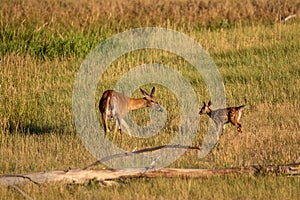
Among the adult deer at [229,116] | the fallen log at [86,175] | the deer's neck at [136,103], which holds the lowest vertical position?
the fallen log at [86,175]

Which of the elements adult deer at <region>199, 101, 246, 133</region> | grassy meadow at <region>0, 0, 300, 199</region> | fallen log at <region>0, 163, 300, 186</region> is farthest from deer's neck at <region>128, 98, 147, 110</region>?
fallen log at <region>0, 163, 300, 186</region>

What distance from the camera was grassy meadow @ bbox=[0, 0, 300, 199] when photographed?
7.95m

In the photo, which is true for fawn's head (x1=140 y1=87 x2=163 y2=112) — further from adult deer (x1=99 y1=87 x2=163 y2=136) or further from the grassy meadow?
the grassy meadow

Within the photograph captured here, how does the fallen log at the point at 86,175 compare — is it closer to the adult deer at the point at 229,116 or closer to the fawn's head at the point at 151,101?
the adult deer at the point at 229,116

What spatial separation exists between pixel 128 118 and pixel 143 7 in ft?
42.8

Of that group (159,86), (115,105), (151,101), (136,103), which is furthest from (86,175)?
(159,86)

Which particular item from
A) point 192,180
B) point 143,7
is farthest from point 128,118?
point 143,7

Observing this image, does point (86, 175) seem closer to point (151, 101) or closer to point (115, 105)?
point (115, 105)

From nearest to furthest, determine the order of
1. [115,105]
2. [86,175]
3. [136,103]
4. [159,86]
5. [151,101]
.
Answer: [86,175], [115,105], [136,103], [151,101], [159,86]

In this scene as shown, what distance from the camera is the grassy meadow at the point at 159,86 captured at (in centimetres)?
795

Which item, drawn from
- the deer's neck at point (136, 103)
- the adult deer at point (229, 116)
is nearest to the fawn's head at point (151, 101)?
the deer's neck at point (136, 103)

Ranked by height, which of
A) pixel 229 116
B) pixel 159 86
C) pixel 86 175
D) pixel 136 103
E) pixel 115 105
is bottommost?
pixel 86 175

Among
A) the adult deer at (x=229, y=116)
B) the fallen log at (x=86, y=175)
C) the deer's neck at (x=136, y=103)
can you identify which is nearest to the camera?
the fallen log at (x=86, y=175)

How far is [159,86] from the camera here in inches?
580
